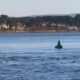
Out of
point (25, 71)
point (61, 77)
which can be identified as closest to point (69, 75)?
point (61, 77)

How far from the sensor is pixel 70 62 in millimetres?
37875

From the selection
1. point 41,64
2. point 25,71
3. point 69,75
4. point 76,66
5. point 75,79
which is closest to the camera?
point 75,79

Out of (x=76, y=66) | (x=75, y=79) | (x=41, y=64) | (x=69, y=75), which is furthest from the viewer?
(x=41, y=64)

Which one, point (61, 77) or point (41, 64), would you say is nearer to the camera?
point (61, 77)

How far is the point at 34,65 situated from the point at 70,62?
10.4 feet

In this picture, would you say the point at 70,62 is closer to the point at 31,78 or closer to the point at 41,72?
the point at 41,72

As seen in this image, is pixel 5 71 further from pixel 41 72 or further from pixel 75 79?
pixel 75 79

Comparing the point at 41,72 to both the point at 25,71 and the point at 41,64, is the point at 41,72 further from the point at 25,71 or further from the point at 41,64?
the point at 41,64

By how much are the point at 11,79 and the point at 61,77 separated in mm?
2813

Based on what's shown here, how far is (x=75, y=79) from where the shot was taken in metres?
27.7

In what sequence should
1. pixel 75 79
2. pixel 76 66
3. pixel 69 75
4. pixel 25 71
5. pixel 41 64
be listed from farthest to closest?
pixel 41 64, pixel 76 66, pixel 25 71, pixel 69 75, pixel 75 79

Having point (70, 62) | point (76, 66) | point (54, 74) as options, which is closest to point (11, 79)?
point (54, 74)

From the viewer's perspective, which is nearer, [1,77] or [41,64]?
[1,77]

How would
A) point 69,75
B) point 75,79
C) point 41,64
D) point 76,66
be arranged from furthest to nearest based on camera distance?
point 41,64
point 76,66
point 69,75
point 75,79
